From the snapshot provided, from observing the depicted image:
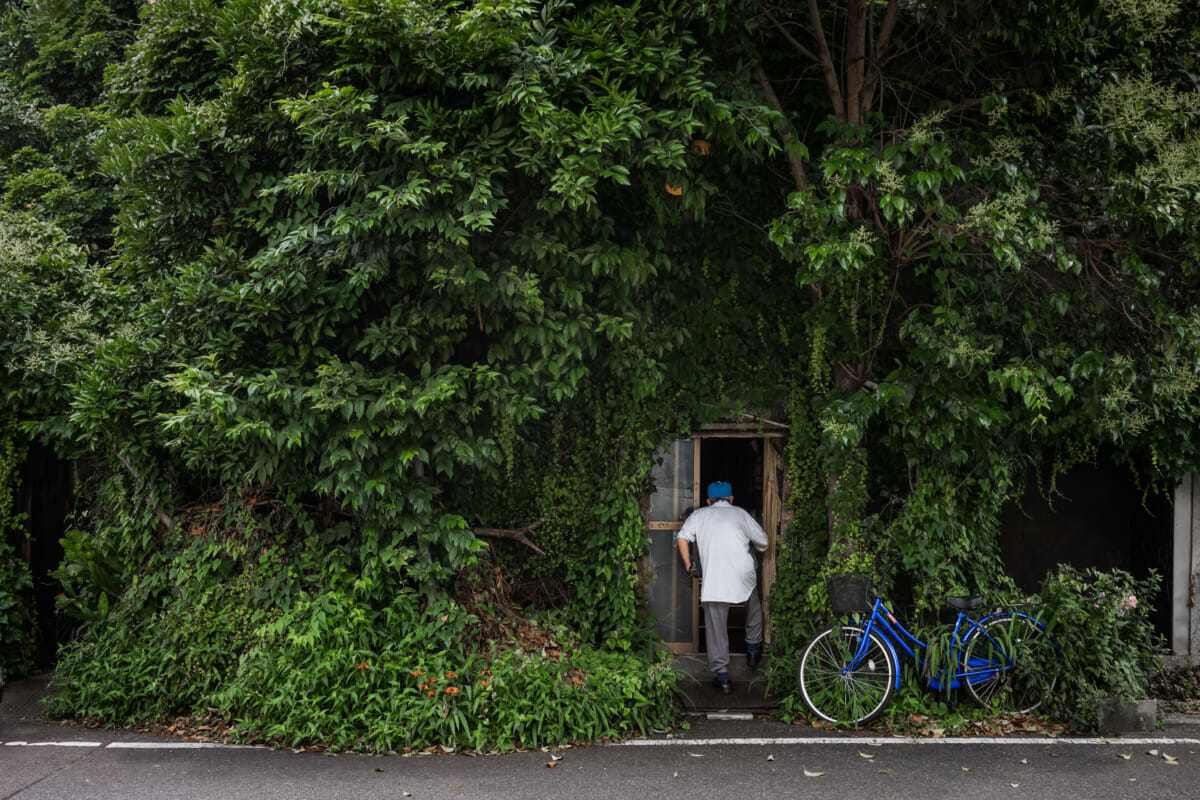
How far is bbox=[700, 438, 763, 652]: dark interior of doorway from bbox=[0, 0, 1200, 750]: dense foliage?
1.04 m

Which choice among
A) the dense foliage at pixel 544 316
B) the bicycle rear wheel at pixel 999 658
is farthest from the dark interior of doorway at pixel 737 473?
the bicycle rear wheel at pixel 999 658

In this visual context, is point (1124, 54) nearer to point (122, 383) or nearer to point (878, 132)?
point (878, 132)

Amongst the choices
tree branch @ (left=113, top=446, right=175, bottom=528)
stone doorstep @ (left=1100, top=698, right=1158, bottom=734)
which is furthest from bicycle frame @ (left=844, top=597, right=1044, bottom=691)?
tree branch @ (left=113, top=446, right=175, bottom=528)

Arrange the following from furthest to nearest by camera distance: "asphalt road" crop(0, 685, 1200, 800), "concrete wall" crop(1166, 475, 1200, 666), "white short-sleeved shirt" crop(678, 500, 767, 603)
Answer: "concrete wall" crop(1166, 475, 1200, 666) < "white short-sleeved shirt" crop(678, 500, 767, 603) < "asphalt road" crop(0, 685, 1200, 800)

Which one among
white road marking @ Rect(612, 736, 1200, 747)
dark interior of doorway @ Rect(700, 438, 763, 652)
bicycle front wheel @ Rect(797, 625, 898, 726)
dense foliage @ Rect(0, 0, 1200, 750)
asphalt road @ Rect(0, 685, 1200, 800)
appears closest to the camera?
asphalt road @ Rect(0, 685, 1200, 800)

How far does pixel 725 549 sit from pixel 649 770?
2.37 meters

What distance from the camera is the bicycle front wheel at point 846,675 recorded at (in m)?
6.66

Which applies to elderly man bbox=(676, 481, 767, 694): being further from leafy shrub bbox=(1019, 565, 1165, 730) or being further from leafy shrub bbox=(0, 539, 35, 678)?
leafy shrub bbox=(0, 539, 35, 678)

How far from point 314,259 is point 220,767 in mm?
3608

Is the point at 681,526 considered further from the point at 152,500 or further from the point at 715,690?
the point at 152,500

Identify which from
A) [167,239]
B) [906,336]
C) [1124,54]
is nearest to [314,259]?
[167,239]

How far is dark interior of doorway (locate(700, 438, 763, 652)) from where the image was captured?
896 cm

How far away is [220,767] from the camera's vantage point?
18.9ft

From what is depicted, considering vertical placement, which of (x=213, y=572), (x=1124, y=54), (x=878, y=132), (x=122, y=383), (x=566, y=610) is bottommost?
(x=566, y=610)
